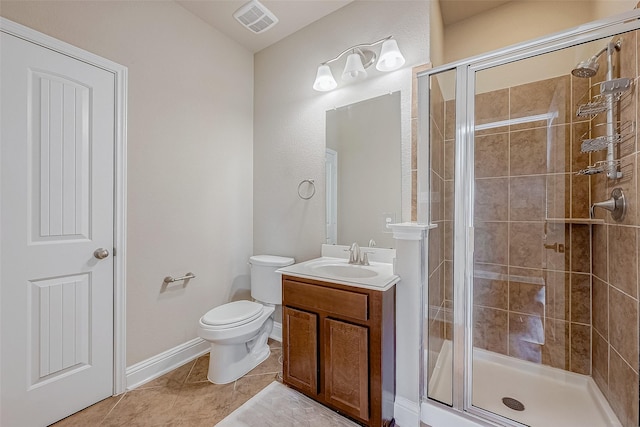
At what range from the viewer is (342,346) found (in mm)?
1436

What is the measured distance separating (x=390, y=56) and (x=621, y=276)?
175cm

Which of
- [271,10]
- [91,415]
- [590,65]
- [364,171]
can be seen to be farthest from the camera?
[271,10]

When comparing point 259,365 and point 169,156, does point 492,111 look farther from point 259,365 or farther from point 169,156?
point 259,365

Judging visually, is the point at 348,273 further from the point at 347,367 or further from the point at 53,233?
the point at 53,233

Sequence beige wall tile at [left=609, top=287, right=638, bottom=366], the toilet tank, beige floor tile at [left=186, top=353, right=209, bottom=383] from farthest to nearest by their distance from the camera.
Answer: the toilet tank, beige floor tile at [left=186, top=353, right=209, bottom=383], beige wall tile at [left=609, top=287, right=638, bottom=366]

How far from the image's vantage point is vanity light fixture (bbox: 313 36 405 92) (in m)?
1.70

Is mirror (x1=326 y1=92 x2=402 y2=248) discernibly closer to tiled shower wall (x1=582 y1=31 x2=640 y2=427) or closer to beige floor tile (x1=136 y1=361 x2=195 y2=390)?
tiled shower wall (x1=582 y1=31 x2=640 y2=427)

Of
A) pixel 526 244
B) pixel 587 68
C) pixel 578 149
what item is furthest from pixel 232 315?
pixel 587 68

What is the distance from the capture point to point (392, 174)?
1.81 m

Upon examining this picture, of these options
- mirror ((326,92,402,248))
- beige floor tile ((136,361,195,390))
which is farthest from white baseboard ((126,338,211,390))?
mirror ((326,92,402,248))

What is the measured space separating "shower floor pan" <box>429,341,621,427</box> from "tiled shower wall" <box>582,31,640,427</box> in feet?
0.36

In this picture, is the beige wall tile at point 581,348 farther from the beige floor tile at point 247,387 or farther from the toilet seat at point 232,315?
the toilet seat at point 232,315

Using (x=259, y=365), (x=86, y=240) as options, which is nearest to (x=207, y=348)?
(x=259, y=365)

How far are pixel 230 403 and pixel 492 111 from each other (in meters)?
2.48
